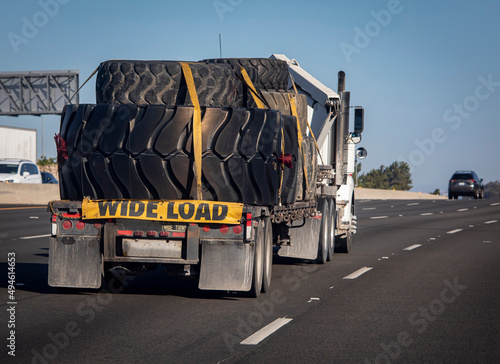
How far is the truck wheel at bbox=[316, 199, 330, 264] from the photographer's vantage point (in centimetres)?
1380

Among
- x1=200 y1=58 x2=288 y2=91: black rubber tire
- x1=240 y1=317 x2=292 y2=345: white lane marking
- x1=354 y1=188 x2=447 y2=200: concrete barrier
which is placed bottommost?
x1=240 y1=317 x2=292 y2=345: white lane marking

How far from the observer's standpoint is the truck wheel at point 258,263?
947 cm

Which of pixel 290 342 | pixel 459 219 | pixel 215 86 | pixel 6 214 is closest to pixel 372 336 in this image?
pixel 290 342

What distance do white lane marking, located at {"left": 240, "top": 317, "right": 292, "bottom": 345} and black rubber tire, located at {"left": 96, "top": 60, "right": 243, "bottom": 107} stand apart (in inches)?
120

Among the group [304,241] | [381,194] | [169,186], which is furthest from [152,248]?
[381,194]

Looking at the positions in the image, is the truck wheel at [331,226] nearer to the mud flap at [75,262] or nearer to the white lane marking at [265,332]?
the mud flap at [75,262]

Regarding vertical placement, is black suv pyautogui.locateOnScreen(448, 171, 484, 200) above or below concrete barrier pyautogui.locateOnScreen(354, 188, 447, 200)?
above

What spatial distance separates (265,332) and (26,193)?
3017cm

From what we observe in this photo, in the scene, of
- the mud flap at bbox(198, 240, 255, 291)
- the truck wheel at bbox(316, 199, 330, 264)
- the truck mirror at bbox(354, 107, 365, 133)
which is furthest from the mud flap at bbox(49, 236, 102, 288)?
the truck mirror at bbox(354, 107, 365, 133)

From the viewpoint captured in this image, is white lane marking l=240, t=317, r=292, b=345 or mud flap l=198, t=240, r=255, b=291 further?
mud flap l=198, t=240, r=255, b=291

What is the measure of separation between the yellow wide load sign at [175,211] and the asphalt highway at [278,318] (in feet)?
3.37

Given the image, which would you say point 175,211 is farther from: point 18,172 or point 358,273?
point 18,172

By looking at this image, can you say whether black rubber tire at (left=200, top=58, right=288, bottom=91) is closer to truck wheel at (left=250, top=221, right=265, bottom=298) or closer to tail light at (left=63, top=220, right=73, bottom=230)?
truck wheel at (left=250, top=221, right=265, bottom=298)

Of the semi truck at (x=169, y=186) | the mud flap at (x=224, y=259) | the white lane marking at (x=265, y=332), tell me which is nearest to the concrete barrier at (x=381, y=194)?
the semi truck at (x=169, y=186)
